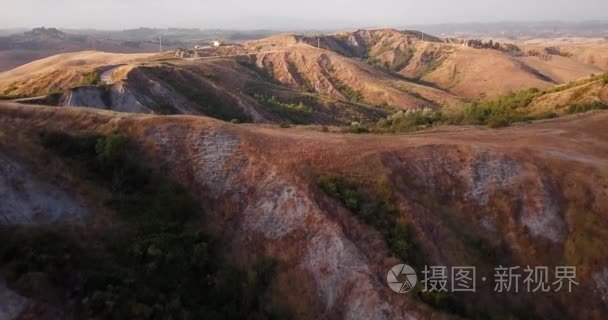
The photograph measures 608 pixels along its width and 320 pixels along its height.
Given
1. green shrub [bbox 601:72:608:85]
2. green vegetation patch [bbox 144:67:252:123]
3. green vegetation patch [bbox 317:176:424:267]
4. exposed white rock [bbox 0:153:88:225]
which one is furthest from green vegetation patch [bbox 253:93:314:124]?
exposed white rock [bbox 0:153:88:225]

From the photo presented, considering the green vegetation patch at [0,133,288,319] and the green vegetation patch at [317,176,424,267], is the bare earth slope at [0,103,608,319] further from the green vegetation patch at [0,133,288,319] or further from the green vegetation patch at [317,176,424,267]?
the green vegetation patch at [0,133,288,319]

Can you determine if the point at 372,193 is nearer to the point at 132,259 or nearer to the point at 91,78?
the point at 132,259

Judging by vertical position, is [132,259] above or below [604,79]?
below

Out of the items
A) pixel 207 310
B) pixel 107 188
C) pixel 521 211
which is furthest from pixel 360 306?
pixel 107 188

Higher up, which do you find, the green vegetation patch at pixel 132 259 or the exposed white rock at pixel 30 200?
the exposed white rock at pixel 30 200

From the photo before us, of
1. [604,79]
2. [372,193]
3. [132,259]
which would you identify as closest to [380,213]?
[372,193]

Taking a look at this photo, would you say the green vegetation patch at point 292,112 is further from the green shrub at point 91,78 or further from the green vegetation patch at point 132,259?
the green vegetation patch at point 132,259

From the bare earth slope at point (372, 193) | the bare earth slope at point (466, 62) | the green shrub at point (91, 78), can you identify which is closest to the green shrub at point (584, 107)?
the bare earth slope at point (372, 193)
